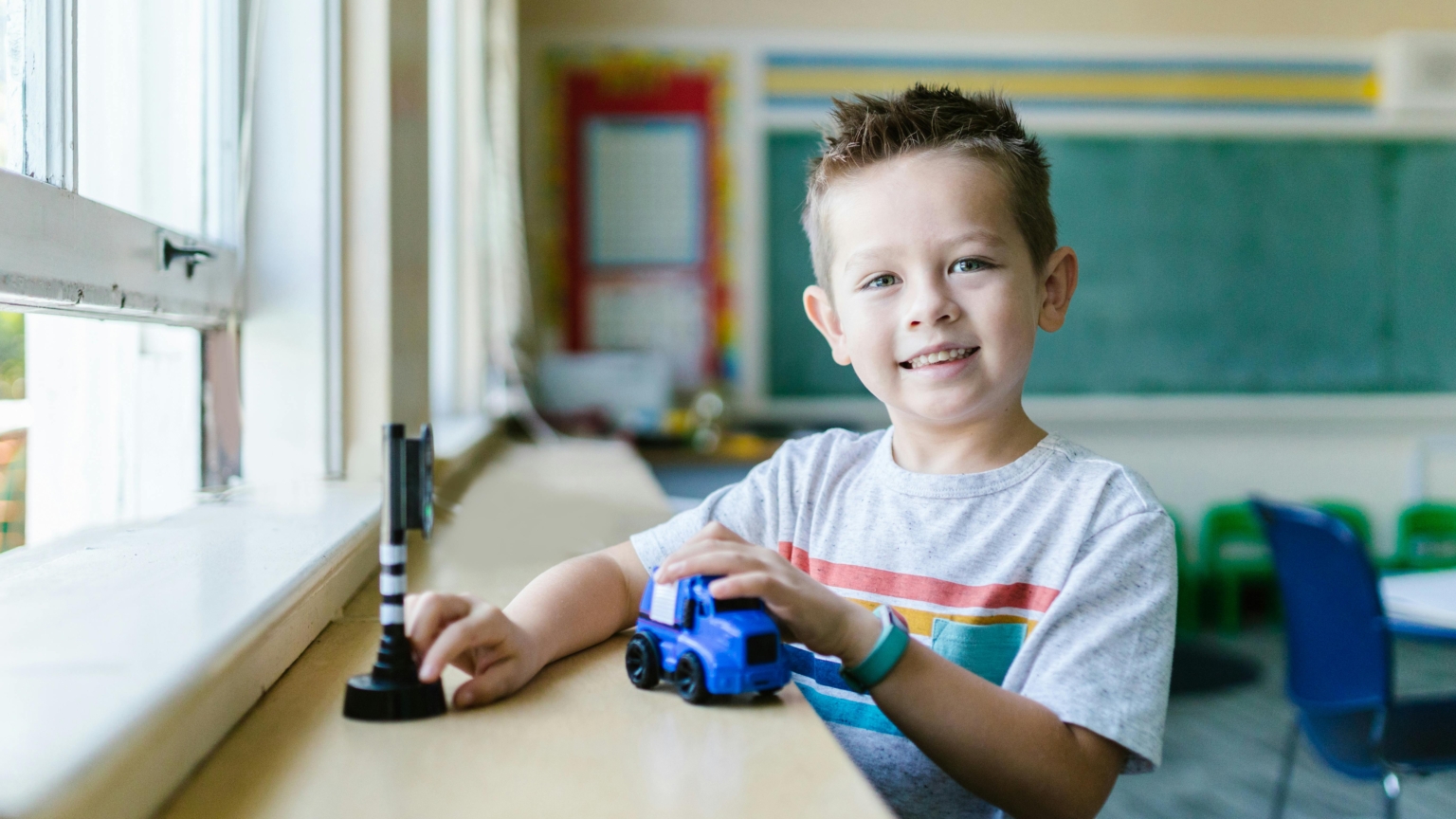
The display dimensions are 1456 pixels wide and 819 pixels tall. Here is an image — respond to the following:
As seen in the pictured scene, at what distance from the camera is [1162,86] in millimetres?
3971

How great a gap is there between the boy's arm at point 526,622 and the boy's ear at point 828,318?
0.25m

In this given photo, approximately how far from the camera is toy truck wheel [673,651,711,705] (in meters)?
0.66

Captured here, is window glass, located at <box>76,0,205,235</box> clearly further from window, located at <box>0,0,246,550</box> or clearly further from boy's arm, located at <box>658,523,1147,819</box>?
boy's arm, located at <box>658,523,1147,819</box>

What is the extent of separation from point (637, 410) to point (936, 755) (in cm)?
261

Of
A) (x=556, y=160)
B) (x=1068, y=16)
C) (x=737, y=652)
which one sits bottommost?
(x=737, y=652)

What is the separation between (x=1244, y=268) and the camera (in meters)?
4.01

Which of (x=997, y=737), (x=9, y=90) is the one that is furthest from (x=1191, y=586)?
(x=9, y=90)

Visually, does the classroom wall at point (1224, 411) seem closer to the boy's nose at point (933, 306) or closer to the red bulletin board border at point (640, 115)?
the red bulletin board border at point (640, 115)

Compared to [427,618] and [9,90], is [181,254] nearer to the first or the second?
[9,90]

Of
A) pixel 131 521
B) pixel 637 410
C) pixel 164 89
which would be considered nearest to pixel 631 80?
pixel 637 410

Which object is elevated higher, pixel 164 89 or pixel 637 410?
pixel 164 89

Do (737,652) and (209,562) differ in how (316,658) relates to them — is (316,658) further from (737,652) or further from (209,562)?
(737,652)

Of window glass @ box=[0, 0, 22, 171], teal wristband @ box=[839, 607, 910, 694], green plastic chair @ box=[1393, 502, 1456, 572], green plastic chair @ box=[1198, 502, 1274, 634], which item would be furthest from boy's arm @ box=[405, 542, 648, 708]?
green plastic chair @ box=[1393, 502, 1456, 572]

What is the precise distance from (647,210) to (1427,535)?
3.00 meters
